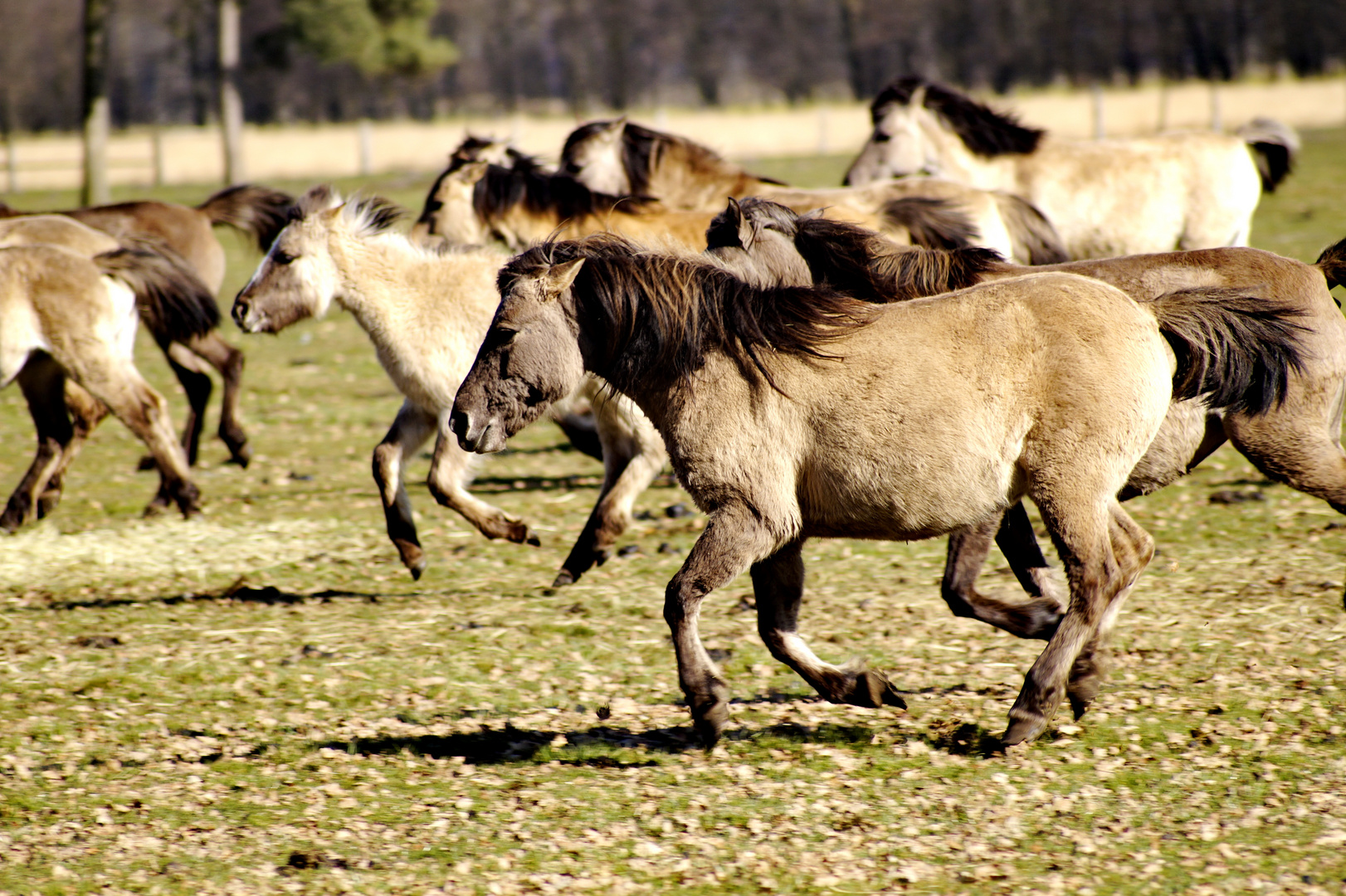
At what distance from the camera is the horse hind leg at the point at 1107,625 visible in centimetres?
458

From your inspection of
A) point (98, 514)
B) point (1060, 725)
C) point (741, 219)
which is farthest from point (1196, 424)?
point (98, 514)

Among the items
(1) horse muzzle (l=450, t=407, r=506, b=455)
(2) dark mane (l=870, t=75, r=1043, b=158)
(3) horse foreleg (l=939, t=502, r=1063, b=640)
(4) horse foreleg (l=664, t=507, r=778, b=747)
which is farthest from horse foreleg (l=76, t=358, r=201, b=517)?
(2) dark mane (l=870, t=75, r=1043, b=158)

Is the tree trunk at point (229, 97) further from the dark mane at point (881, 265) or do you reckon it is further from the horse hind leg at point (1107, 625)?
the horse hind leg at point (1107, 625)

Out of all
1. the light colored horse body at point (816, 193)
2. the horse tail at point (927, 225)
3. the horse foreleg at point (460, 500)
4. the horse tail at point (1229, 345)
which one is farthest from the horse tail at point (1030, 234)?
the horse tail at point (1229, 345)

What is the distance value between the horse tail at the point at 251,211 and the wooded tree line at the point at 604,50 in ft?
135

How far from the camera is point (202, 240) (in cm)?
1068

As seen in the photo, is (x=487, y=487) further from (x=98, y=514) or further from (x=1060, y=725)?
(x=1060, y=725)

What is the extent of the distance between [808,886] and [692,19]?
81.0 m

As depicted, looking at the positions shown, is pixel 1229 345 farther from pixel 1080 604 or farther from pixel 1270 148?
pixel 1270 148

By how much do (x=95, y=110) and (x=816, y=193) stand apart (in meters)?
20.9

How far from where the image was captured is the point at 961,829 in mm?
4023

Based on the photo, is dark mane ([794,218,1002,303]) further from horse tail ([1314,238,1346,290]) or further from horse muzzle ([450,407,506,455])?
horse muzzle ([450,407,506,455])

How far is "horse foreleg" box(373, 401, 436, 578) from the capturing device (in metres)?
6.77

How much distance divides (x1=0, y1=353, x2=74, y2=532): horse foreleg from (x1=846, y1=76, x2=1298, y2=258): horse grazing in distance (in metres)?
6.42
